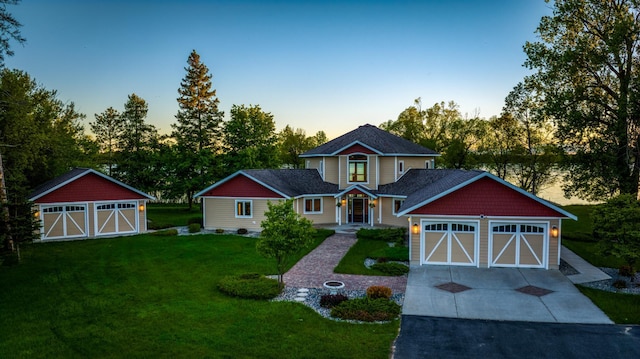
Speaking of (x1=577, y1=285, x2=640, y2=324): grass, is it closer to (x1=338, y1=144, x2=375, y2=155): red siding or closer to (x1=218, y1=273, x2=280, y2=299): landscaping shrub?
(x1=218, y1=273, x2=280, y2=299): landscaping shrub

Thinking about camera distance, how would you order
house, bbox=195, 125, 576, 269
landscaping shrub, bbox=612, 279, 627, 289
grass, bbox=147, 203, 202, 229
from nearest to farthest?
landscaping shrub, bbox=612, 279, 627, 289 → house, bbox=195, 125, 576, 269 → grass, bbox=147, 203, 202, 229

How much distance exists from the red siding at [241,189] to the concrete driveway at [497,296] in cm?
1339

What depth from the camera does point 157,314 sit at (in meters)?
11.8

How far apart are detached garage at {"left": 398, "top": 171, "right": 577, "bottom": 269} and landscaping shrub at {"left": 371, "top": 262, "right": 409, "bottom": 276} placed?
3.82 feet

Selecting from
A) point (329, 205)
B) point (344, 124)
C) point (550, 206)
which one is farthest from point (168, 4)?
point (344, 124)

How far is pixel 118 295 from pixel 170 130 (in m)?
31.5

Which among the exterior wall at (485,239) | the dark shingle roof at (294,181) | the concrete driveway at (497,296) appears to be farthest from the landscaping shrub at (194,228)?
the concrete driveway at (497,296)

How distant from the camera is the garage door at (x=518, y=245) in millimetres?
17172

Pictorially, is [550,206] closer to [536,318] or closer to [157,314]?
[536,318]

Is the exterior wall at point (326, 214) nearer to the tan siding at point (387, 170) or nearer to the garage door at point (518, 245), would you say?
the tan siding at point (387, 170)

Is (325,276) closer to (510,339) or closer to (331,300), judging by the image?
(331,300)

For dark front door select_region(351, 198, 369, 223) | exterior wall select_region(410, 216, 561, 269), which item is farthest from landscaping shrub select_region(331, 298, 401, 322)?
dark front door select_region(351, 198, 369, 223)

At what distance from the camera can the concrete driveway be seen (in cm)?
1180

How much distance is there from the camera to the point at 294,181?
3073cm
